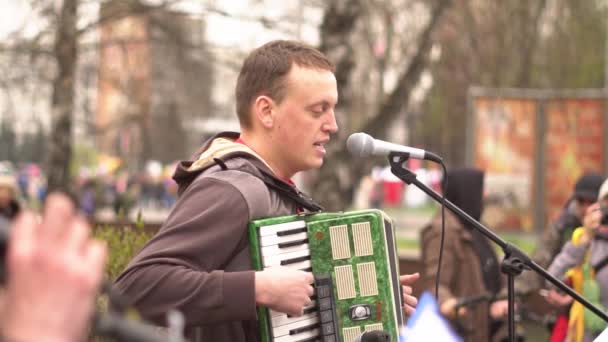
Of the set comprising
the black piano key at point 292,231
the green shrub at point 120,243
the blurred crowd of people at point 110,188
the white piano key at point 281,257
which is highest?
the black piano key at point 292,231

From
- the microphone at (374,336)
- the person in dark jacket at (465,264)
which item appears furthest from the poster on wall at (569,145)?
the microphone at (374,336)

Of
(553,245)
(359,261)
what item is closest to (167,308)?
(359,261)

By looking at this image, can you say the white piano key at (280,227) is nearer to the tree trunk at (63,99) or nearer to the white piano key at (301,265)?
the white piano key at (301,265)

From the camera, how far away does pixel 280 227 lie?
3129 millimetres

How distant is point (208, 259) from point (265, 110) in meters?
0.57

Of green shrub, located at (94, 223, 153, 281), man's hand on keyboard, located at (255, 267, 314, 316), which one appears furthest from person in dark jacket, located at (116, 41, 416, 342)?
green shrub, located at (94, 223, 153, 281)

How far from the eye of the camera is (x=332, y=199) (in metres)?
11.3

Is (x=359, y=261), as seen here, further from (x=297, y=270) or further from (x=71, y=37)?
(x=71, y=37)

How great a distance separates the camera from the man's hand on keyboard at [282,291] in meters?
2.98

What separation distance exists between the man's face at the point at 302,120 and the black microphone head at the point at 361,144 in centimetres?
8

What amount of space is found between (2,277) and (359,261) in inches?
76.0

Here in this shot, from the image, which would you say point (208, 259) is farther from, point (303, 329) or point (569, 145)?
point (569, 145)

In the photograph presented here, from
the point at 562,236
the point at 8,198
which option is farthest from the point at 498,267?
the point at 8,198

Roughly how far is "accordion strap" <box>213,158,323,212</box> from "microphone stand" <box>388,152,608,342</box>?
0.31 m
